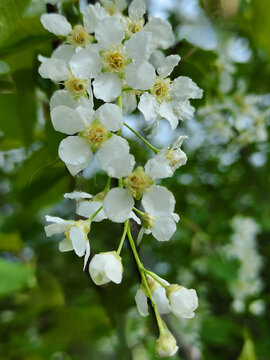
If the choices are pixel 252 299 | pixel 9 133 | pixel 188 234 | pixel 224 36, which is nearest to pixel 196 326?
pixel 252 299

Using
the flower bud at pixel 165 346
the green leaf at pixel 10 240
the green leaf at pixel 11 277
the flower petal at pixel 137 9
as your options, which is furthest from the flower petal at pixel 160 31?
the green leaf at pixel 10 240

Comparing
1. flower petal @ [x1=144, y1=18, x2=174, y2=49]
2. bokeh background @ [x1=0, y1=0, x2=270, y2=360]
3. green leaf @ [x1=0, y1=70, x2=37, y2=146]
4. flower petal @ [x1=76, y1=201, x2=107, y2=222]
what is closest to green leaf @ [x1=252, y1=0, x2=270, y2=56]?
bokeh background @ [x1=0, y1=0, x2=270, y2=360]

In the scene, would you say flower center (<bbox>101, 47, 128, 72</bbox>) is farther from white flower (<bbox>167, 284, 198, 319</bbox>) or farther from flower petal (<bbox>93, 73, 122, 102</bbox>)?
white flower (<bbox>167, 284, 198, 319</bbox>)

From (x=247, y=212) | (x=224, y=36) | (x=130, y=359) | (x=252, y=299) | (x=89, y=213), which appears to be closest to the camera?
(x=89, y=213)

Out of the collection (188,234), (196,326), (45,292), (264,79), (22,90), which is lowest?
(196,326)

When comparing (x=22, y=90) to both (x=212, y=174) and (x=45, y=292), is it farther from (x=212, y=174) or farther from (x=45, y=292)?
(x=212, y=174)

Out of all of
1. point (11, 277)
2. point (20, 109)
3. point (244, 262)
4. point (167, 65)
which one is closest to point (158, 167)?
point (167, 65)
